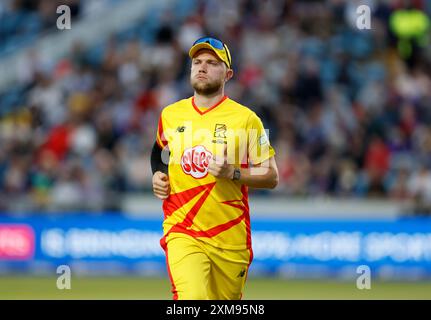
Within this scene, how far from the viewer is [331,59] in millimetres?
23641

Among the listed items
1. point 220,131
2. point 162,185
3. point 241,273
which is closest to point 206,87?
point 220,131

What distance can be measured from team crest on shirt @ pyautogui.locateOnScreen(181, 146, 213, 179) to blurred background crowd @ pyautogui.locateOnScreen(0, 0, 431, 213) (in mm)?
11322

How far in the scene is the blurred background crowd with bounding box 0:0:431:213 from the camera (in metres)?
21.0

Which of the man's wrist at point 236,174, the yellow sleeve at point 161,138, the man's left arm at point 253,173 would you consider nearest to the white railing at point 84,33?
the yellow sleeve at point 161,138

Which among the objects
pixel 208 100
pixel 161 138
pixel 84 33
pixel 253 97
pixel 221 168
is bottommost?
pixel 221 168

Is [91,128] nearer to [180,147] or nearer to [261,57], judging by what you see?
[261,57]

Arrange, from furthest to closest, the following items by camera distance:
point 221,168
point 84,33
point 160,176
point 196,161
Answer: point 84,33
point 160,176
point 196,161
point 221,168

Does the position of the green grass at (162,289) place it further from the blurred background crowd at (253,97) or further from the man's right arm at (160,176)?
the man's right arm at (160,176)

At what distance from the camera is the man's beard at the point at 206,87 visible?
9414 millimetres

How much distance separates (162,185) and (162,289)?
8.39 meters

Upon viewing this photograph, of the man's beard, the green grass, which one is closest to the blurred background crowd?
the green grass

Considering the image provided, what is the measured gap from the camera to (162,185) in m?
9.42

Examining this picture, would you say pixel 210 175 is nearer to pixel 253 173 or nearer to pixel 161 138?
pixel 253 173
